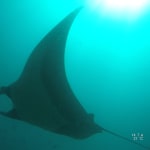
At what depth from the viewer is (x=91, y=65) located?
8.96ft

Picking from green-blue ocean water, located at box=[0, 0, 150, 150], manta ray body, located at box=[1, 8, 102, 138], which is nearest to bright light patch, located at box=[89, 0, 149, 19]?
green-blue ocean water, located at box=[0, 0, 150, 150]

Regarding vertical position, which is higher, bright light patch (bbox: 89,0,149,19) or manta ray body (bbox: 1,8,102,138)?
bright light patch (bbox: 89,0,149,19)

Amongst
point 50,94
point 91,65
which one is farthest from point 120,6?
point 50,94

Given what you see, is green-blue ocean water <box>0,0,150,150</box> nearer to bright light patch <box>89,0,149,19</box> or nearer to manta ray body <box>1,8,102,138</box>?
bright light patch <box>89,0,149,19</box>

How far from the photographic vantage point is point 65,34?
2166 mm

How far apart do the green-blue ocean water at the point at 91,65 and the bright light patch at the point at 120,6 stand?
6 cm

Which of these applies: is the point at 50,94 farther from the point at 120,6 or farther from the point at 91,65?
the point at 120,6

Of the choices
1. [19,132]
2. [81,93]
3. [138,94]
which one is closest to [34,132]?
[19,132]

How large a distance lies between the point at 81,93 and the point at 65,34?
892 millimetres

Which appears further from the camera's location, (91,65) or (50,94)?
(91,65)

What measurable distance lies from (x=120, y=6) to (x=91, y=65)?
64 centimetres

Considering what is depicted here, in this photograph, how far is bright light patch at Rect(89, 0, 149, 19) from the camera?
2.39 meters

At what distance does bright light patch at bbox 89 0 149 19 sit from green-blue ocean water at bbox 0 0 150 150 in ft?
0.21

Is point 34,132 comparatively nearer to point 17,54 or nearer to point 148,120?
point 17,54
